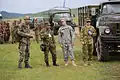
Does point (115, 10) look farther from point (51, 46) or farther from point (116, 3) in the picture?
point (51, 46)

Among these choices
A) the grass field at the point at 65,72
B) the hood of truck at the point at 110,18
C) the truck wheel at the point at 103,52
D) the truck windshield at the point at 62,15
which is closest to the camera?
the grass field at the point at 65,72

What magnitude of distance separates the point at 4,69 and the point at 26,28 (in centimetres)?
169

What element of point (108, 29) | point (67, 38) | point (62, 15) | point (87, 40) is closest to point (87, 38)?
point (87, 40)

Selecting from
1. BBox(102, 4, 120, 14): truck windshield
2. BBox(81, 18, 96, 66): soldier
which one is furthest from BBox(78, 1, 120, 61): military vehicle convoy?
BBox(81, 18, 96, 66): soldier

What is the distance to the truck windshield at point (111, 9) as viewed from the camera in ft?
55.4

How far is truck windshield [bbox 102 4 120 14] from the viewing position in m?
16.9

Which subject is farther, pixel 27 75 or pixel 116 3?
pixel 116 3

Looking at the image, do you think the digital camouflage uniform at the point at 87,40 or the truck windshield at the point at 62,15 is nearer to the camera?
the digital camouflage uniform at the point at 87,40

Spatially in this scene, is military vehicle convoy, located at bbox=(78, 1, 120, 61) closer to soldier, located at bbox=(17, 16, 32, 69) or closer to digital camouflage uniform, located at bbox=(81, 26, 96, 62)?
digital camouflage uniform, located at bbox=(81, 26, 96, 62)

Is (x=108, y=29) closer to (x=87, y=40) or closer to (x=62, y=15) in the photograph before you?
(x=87, y=40)

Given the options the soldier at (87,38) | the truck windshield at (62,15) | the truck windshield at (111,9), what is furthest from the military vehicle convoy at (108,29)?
the truck windshield at (62,15)

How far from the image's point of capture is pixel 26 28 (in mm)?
15000

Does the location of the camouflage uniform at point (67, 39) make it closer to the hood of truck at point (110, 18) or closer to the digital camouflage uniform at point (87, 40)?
the digital camouflage uniform at point (87, 40)

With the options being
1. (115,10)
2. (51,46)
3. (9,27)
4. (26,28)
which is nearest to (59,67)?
(51,46)
